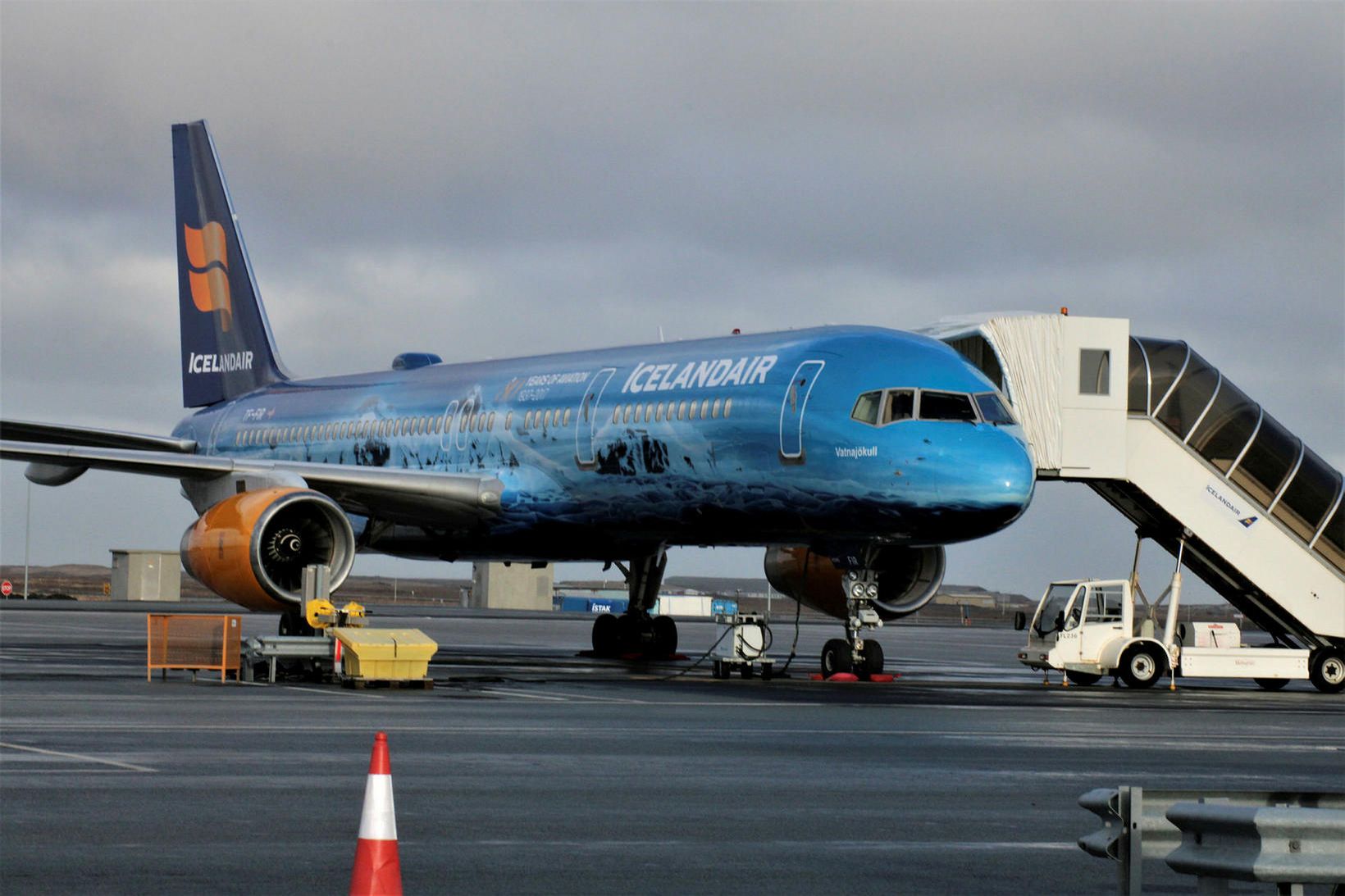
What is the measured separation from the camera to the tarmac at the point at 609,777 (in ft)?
28.3

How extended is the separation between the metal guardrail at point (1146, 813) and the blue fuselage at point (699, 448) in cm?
1562

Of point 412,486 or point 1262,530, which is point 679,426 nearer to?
point 412,486

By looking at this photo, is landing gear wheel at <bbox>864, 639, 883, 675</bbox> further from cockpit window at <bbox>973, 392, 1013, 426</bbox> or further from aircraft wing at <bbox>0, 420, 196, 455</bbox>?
aircraft wing at <bbox>0, 420, 196, 455</bbox>

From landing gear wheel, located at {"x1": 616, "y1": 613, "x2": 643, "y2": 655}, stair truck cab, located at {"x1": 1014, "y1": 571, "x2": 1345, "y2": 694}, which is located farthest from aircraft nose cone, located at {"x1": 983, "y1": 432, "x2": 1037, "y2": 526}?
landing gear wheel, located at {"x1": 616, "y1": 613, "x2": 643, "y2": 655}

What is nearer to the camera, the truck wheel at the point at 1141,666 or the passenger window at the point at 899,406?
the passenger window at the point at 899,406

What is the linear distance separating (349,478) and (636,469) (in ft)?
14.4

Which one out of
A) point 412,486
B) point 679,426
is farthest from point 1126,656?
point 412,486

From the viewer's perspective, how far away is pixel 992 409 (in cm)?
2375

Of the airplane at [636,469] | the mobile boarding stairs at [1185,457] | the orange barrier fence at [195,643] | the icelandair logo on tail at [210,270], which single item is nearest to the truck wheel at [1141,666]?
the mobile boarding stairs at [1185,457]

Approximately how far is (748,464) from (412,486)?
590cm

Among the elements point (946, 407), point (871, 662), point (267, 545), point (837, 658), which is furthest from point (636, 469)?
point (267, 545)

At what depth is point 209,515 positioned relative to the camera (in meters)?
25.9

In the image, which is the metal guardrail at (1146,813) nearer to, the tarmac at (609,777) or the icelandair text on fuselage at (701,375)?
the tarmac at (609,777)

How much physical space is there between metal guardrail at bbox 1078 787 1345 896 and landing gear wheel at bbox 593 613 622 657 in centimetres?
2424
